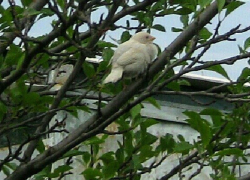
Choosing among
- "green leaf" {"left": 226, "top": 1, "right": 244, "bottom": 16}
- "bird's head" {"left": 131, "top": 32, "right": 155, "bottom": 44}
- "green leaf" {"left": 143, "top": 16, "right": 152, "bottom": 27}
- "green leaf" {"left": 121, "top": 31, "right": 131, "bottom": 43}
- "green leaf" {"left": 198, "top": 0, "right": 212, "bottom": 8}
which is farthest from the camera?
"bird's head" {"left": 131, "top": 32, "right": 155, "bottom": 44}

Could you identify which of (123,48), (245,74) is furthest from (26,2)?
(123,48)

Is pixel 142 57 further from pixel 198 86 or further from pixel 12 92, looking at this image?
pixel 198 86

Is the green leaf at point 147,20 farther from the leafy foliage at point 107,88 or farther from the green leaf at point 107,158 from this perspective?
the green leaf at point 107,158

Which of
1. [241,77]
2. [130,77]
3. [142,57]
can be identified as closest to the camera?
[241,77]

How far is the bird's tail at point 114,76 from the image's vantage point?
3030 mm

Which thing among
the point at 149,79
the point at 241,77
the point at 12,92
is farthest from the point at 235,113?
the point at 12,92

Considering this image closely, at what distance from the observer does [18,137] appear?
4.97 metres

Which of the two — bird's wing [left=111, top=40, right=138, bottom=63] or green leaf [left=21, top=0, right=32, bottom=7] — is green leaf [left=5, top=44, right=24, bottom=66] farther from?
bird's wing [left=111, top=40, right=138, bottom=63]

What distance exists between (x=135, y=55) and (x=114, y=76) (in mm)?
583

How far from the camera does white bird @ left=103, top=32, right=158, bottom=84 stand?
3758 millimetres

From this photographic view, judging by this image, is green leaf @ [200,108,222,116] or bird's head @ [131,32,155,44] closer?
green leaf @ [200,108,222,116]

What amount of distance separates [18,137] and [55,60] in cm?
170

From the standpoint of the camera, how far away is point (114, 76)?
11.1 ft

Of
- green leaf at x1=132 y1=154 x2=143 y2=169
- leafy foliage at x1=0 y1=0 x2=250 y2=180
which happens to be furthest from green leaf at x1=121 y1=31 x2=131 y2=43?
green leaf at x1=132 y1=154 x2=143 y2=169
